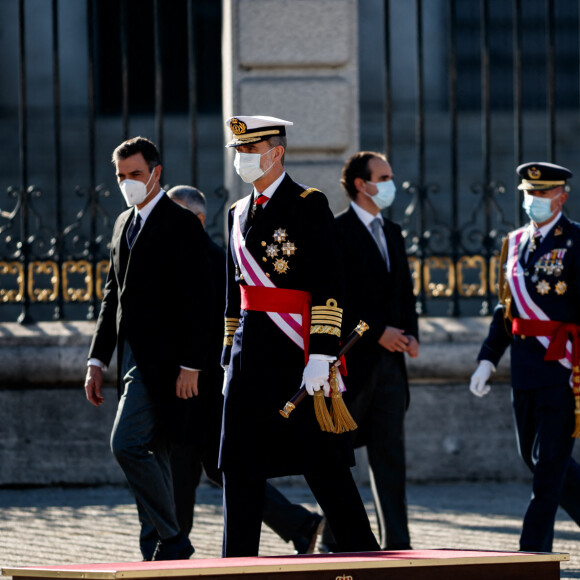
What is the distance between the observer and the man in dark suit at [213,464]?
18.7 ft

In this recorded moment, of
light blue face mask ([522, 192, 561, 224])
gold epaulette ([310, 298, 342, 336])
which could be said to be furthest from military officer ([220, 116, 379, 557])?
light blue face mask ([522, 192, 561, 224])

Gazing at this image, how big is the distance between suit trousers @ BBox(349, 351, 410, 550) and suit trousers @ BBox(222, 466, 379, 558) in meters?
1.44

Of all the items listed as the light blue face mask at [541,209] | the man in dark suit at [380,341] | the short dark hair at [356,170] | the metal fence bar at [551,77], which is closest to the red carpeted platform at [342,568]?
the man in dark suit at [380,341]

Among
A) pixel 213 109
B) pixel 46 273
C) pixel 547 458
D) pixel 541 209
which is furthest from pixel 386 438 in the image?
pixel 213 109

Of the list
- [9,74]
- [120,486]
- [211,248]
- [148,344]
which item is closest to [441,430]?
[120,486]

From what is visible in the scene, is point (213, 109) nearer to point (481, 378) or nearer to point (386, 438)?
point (386, 438)

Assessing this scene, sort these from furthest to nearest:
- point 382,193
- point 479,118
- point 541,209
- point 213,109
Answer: point 213,109 < point 479,118 < point 382,193 < point 541,209

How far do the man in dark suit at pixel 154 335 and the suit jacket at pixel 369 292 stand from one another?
83 centimetres

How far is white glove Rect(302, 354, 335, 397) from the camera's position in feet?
14.0

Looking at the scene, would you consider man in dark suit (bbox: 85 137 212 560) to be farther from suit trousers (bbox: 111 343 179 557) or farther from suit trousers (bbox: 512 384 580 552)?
suit trousers (bbox: 512 384 580 552)

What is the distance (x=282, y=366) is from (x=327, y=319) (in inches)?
9.6

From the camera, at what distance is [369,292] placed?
233 inches

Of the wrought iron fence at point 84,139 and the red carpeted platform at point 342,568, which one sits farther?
the wrought iron fence at point 84,139

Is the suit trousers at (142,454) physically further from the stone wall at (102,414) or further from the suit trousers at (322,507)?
the stone wall at (102,414)
